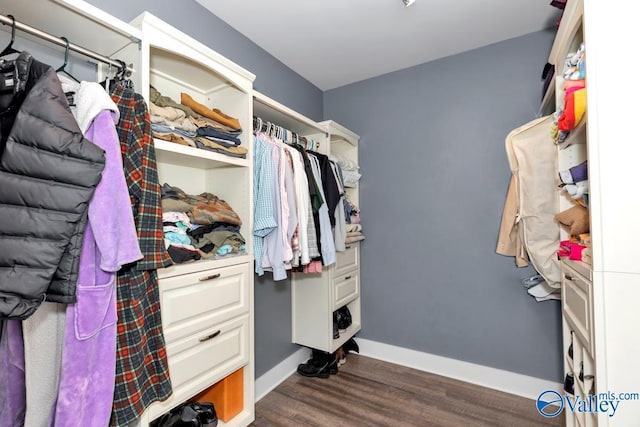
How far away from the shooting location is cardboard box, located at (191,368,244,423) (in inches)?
60.3

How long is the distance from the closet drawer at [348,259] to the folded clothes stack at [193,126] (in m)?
1.19

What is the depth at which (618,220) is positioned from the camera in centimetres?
91

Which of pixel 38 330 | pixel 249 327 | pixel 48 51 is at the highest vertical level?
pixel 48 51

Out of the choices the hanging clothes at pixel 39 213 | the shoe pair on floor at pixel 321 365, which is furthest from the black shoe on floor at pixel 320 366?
the hanging clothes at pixel 39 213

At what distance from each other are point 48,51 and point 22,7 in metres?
0.20

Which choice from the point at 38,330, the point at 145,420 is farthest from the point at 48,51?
the point at 145,420

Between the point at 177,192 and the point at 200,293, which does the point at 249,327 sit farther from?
the point at 177,192

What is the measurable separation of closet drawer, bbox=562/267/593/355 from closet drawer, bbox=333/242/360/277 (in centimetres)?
138

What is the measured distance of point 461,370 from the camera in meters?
2.22

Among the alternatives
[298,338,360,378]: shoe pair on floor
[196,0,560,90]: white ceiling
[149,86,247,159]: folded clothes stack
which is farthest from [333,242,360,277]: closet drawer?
[196,0,560,90]: white ceiling

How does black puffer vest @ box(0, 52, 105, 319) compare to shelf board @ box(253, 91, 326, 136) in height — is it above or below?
below

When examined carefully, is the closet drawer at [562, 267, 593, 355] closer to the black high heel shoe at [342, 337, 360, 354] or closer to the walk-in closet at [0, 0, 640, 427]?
the walk-in closet at [0, 0, 640, 427]

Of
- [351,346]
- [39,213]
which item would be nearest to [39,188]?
[39,213]

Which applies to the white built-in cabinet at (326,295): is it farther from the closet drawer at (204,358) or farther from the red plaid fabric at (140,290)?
the red plaid fabric at (140,290)
